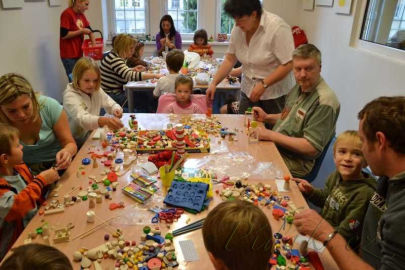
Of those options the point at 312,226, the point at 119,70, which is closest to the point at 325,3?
the point at 119,70

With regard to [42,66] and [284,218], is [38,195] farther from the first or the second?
[42,66]

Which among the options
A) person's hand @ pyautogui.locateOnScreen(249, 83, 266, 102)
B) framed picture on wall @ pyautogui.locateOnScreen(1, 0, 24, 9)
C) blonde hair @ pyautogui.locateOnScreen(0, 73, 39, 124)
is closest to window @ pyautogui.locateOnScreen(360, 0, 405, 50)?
person's hand @ pyautogui.locateOnScreen(249, 83, 266, 102)

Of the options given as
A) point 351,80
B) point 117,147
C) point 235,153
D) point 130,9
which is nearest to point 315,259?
point 235,153

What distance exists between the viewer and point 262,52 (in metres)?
2.58

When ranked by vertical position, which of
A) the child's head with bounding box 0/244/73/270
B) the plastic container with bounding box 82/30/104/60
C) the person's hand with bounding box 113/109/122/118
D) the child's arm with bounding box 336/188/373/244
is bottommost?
the child's arm with bounding box 336/188/373/244

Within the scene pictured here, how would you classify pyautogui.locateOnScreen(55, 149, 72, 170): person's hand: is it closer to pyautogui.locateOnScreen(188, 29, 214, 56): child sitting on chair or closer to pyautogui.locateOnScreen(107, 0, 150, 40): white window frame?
pyautogui.locateOnScreen(188, 29, 214, 56): child sitting on chair

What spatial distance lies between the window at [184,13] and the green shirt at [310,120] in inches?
196

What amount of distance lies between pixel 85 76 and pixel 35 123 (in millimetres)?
591

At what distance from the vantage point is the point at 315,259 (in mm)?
1189

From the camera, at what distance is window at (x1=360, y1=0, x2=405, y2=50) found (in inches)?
124

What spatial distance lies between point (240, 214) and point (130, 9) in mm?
6441

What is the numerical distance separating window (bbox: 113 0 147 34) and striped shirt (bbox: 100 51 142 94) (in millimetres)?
3079

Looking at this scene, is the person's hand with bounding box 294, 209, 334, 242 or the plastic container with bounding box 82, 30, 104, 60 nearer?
the person's hand with bounding box 294, 209, 334, 242

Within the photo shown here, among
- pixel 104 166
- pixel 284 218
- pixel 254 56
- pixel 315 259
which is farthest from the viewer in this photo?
pixel 254 56
